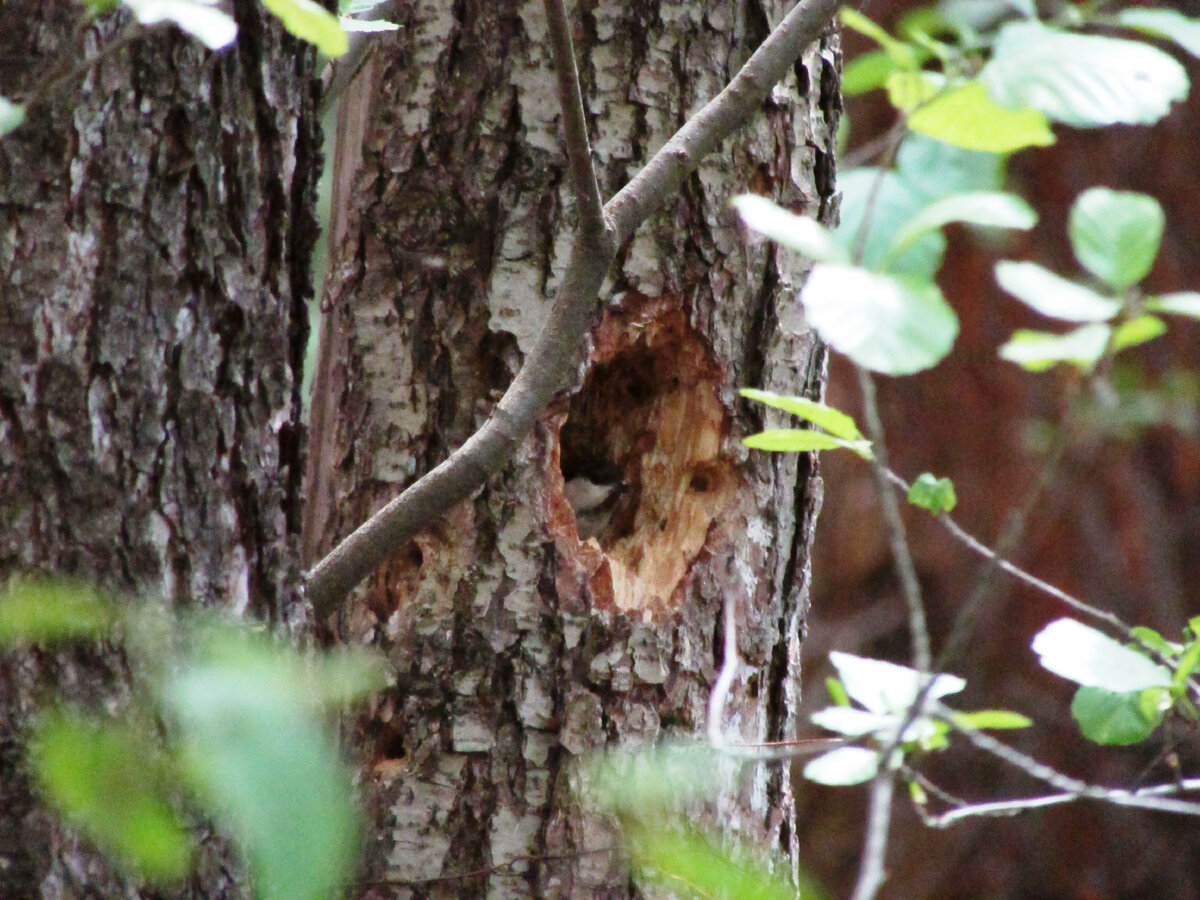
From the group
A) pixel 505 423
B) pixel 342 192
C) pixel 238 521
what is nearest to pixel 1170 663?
pixel 505 423

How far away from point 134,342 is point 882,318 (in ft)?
2.12

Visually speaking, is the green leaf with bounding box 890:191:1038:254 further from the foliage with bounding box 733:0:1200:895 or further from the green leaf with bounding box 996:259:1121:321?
the green leaf with bounding box 996:259:1121:321

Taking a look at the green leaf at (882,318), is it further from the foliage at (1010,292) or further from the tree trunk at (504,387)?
the tree trunk at (504,387)

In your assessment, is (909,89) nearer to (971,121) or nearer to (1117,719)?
(971,121)

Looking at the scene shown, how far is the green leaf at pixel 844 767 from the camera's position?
4.81 ft

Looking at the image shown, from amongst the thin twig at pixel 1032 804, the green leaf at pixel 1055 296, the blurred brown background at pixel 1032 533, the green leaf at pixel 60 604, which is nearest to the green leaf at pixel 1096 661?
the thin twig at pixel 1032 804

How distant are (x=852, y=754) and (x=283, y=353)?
85 cm

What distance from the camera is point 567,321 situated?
1.31m

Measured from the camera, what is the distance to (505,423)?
4.25 ft

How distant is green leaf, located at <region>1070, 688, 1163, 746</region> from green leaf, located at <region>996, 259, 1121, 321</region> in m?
0.62

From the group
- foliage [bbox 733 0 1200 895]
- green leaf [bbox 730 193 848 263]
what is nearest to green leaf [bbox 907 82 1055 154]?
foliage [bbox 733 0 1200 895]

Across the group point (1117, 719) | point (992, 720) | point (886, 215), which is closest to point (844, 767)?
point (992, 720)

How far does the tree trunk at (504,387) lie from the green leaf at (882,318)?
72cm

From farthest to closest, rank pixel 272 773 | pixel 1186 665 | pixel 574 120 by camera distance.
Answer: pixel 1186 665 < pixel 574 120 < pixel 272 773
